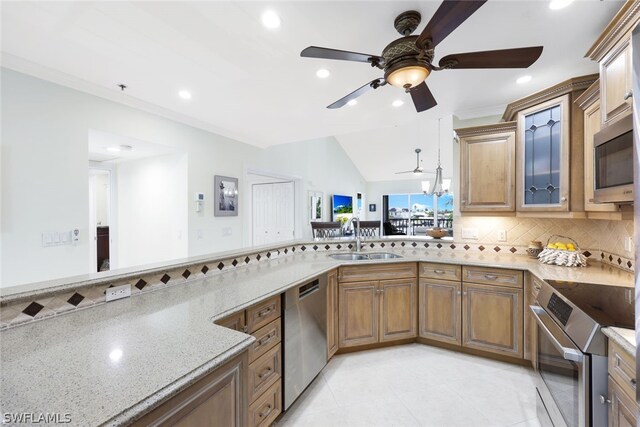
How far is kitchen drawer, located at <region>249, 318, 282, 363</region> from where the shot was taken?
1514 millimetres

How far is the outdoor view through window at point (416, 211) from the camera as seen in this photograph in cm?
890

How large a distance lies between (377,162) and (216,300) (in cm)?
794

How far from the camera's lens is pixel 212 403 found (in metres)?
0.92

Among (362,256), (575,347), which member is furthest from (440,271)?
(575,347)

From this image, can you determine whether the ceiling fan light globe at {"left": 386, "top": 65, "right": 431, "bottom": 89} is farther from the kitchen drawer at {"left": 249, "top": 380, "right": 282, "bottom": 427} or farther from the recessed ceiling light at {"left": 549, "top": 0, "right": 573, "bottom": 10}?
the kitchen drawer at {"left": 249, "top": 380, "right": 282, "bottom": 427}

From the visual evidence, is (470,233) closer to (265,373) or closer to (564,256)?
(564,256)

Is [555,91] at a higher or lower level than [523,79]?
lower

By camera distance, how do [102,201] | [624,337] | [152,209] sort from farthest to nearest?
[102,201] < [152,209] < [624,337]

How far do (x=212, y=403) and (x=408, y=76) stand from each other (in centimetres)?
180

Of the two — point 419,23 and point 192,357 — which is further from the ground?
point 419,23

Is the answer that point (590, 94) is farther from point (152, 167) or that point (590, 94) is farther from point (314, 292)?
point (152, 167)

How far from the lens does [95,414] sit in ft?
2.12

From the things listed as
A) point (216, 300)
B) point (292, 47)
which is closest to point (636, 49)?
point (292, 47)

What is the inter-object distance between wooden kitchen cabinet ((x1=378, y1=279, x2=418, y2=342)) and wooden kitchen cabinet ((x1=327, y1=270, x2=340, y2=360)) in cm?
45
